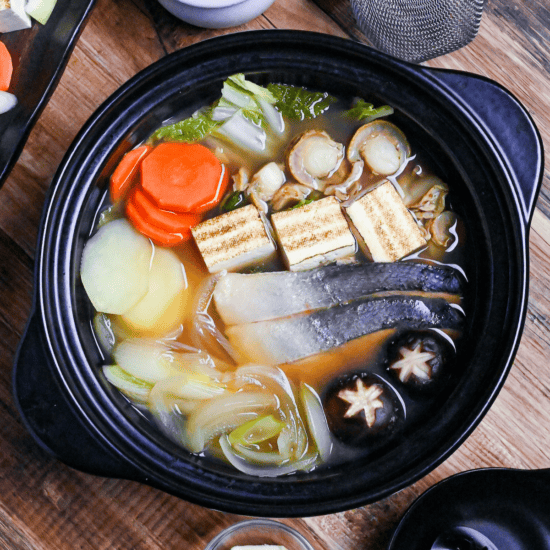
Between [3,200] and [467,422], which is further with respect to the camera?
[3,200]

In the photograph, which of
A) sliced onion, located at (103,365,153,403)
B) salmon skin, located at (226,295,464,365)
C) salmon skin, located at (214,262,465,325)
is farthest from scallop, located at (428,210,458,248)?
sliced onion, located at (103,365,153,403)

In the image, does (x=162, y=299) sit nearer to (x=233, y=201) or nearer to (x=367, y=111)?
(x=233, y=201)

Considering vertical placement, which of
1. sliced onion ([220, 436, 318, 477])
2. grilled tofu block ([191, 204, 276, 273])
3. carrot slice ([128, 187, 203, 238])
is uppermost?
grilled tofu block ([191, 204, 276, 273])

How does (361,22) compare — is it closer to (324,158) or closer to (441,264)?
(324,158)

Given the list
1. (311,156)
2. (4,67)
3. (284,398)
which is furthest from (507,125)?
(4,67)

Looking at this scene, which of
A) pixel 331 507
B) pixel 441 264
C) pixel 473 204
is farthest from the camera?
pixel 441 264

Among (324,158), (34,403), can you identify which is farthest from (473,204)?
(34,403)

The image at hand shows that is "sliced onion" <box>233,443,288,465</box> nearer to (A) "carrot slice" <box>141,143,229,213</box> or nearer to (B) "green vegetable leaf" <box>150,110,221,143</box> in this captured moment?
(A) "carrot slice" <box>141,143,229,213</box>
